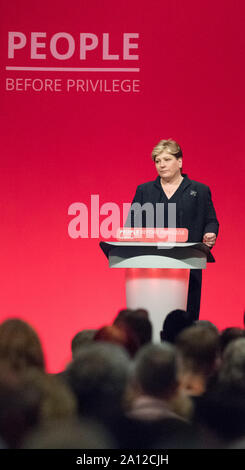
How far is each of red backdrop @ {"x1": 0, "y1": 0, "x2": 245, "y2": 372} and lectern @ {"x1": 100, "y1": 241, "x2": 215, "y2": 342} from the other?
201 centimetres

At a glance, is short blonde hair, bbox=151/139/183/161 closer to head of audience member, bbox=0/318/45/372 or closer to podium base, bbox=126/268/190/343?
podium base, bbox=126/268/190/343

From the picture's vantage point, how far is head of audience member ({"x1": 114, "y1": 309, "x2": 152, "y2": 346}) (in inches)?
108

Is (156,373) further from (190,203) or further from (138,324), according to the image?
(190,203)

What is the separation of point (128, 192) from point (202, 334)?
3165 mm

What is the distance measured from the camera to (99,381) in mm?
1895

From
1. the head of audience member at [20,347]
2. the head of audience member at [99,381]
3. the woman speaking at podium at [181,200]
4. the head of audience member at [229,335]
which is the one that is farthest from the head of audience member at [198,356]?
the woman speaking at podium at [181,200]

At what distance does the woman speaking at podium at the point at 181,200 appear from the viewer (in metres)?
3.85

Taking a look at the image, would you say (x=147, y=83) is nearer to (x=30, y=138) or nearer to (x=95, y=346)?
(x=30, y=138)

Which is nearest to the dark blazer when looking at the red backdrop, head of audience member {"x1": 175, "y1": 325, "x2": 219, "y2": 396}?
the red backdrop

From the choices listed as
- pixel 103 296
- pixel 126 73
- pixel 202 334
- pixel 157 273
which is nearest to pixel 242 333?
pixel 202 334

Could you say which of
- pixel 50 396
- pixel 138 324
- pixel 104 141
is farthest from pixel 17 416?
pixel 104 141

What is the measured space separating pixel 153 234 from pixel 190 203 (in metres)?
0.68

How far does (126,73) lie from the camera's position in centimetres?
538
